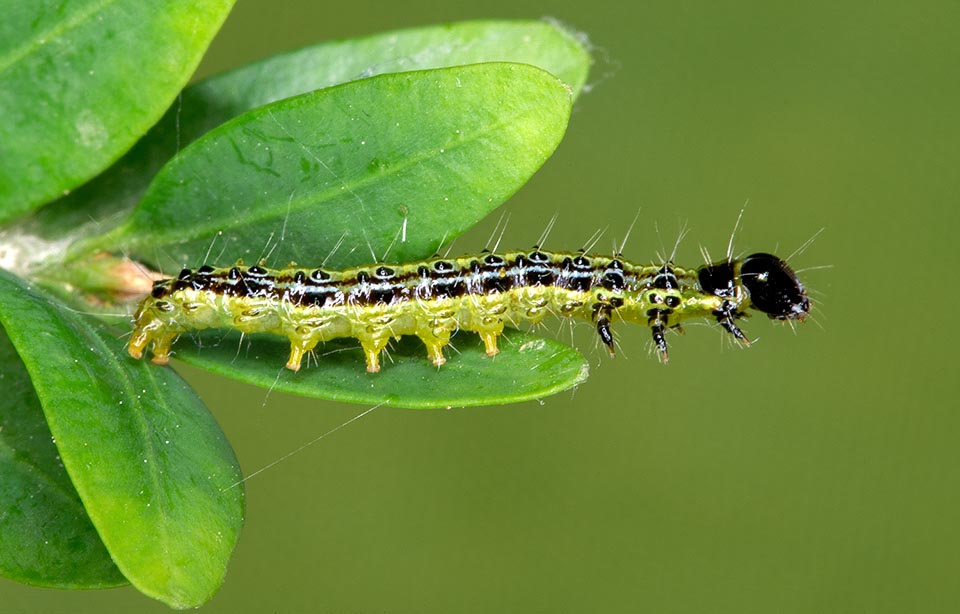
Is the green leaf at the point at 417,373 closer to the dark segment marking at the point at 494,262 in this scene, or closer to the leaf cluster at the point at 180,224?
the leaf cluster at the point at 180,224

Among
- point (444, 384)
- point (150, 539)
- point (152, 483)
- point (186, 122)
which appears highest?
point (186, 122)

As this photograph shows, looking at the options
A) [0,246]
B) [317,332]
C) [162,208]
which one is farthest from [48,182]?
[317,332]

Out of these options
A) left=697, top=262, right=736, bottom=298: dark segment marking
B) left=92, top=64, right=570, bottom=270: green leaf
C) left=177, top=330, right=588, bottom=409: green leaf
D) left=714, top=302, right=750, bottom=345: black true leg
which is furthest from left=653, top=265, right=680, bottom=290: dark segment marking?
left=92, top=64, right=570, bottom=270: green leaf

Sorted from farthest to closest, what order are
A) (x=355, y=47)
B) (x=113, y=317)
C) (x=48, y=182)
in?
1. (x=355, y=47)
2. (x=113, y=317)
3. (x=48, y=182)

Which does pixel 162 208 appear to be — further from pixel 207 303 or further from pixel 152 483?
pixel 152 483

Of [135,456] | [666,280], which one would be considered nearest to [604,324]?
[666,280]

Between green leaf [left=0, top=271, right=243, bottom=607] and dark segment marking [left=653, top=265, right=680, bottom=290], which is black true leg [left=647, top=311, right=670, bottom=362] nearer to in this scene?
dark segment marking [left=653, top=265, right=680, bottom=290]

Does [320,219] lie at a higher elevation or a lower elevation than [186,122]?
lower

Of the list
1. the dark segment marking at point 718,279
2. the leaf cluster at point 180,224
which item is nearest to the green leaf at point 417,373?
the leaf cluster at point 180,224
